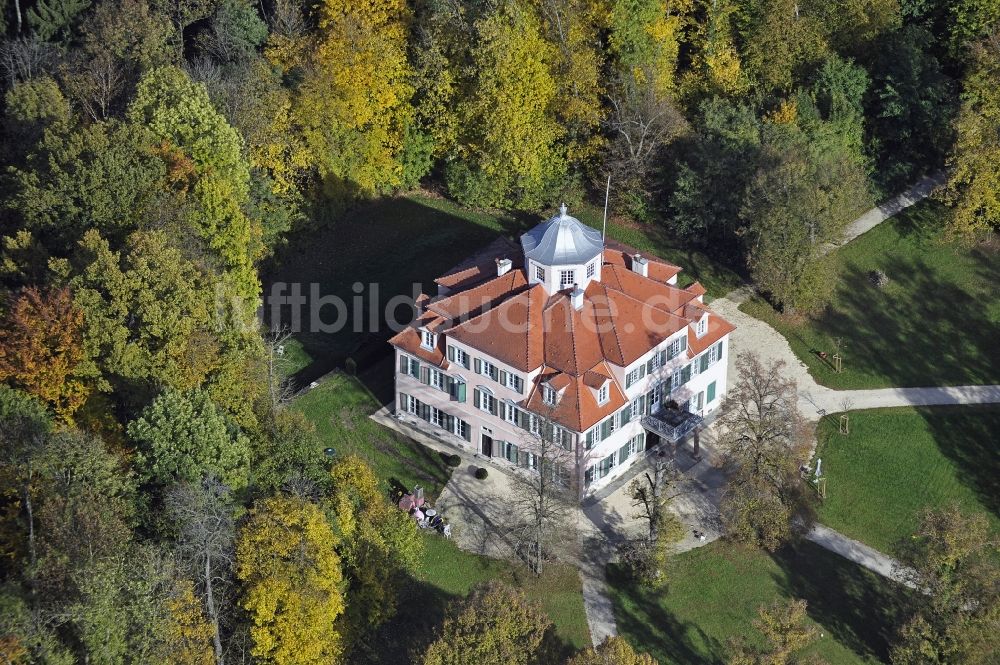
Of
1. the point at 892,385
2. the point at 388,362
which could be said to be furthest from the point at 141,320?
the point at 892,385

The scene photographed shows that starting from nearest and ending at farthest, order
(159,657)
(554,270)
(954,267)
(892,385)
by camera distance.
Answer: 1. (159,657)
2. (554,270)
3. (892,385)
4. (954,267)

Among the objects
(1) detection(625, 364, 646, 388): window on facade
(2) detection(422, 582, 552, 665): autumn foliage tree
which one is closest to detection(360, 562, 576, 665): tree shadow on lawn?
(2) detection(422, 582, 552, 665): autumn foliage tree

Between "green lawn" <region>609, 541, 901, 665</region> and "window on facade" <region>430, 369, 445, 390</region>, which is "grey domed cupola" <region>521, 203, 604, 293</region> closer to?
"window on facade" <region>430, 369, 445, 390</region>

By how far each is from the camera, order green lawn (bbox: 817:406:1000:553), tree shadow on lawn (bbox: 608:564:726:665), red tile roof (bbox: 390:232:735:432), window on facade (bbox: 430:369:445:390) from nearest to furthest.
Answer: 1. tree shadow on lawn (bbox: 608:564:726:665)
2. red tile roof (bbox: 390:232:735:432)
3. green lawn (bbox: 817:406:1000:553)
4. window on facade (bbox: 430:369:445:390)

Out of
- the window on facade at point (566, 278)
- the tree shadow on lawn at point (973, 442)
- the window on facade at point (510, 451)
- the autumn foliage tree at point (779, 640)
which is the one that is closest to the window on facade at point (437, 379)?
the window on facade at point (510, 451)

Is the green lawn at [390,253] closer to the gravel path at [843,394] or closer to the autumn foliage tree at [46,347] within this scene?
the gravel path at [843,394]

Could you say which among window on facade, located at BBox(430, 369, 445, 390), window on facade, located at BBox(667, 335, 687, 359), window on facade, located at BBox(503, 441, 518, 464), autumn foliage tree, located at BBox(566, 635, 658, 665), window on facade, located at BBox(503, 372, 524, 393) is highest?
window on facade, located at BBox(667, 335, 687, 359)

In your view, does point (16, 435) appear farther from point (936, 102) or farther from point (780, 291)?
point (936, 102)
